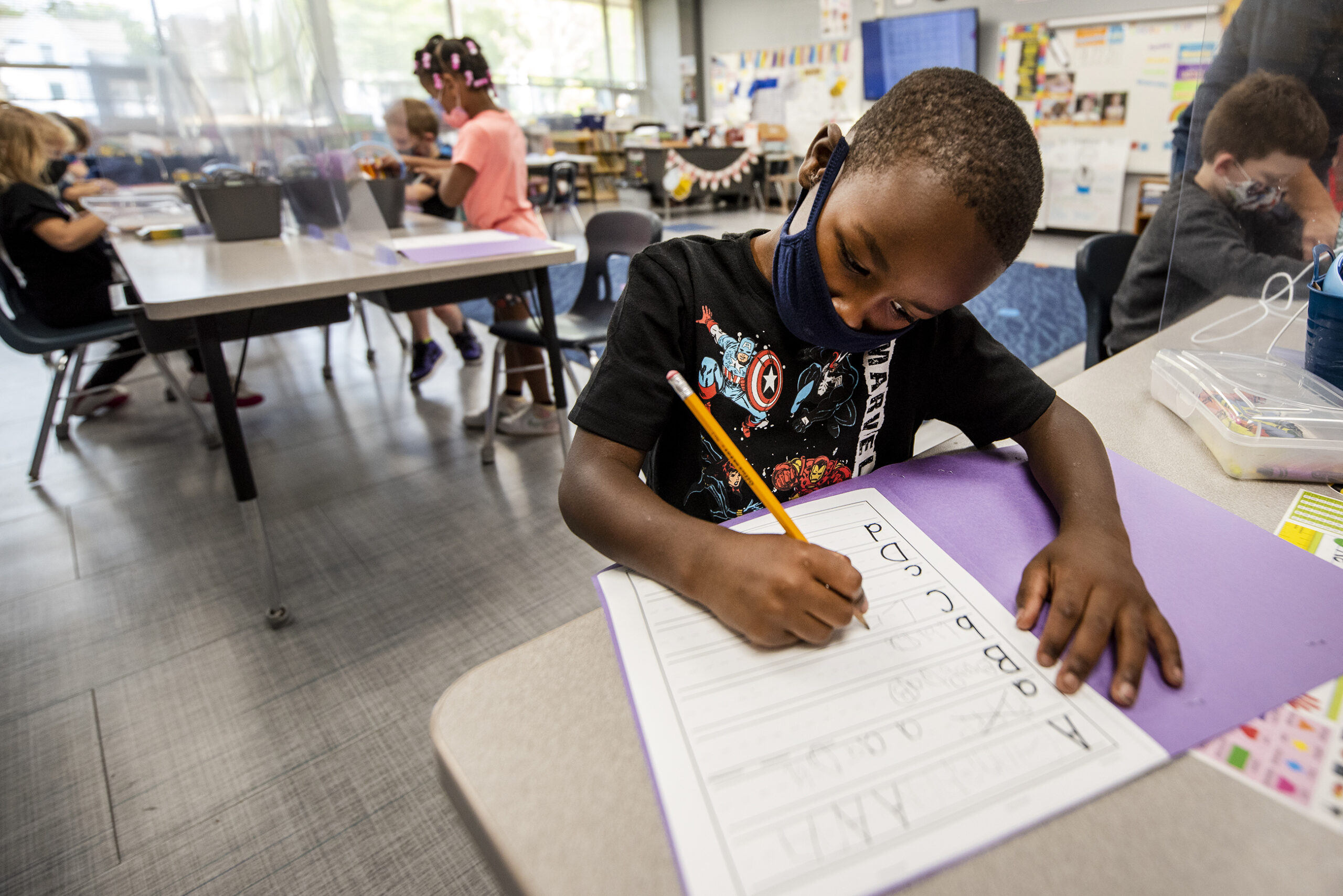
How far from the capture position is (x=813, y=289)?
0.61 m

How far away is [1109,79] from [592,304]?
5804mm

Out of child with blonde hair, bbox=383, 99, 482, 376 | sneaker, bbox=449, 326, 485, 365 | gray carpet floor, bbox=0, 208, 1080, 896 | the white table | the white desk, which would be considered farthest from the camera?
sneaker, bbox=449, 326, 485, 365

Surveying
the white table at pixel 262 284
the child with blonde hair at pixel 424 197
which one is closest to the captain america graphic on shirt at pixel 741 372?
the white table at pixel 262 284

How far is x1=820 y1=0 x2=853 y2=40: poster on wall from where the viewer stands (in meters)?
7.59

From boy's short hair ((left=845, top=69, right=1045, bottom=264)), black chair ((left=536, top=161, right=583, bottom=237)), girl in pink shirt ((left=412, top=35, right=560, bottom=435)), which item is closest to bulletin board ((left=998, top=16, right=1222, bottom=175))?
black chair ((left=536, top=161, right=583, bottom=237))

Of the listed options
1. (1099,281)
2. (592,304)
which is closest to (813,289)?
(1099,281)

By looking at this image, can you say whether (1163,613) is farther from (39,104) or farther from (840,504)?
(39,104)

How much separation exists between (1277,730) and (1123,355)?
76 centimetres

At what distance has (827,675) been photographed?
0.39m

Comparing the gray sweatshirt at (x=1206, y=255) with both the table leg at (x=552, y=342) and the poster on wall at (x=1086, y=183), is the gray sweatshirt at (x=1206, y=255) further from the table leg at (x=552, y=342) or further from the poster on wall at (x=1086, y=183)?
the poster on wall at (x=1086, y=183)

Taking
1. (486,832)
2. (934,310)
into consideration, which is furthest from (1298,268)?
(486,832)

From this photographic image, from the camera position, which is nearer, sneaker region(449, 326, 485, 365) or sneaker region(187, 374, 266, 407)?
sneaker region(187, 374, 266, 407)

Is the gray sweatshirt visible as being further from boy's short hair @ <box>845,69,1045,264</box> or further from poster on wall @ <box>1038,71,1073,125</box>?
poster on wall @ <box>1038,71,1073,125</box>

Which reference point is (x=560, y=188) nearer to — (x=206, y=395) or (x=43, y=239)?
(x=206, y=395)
